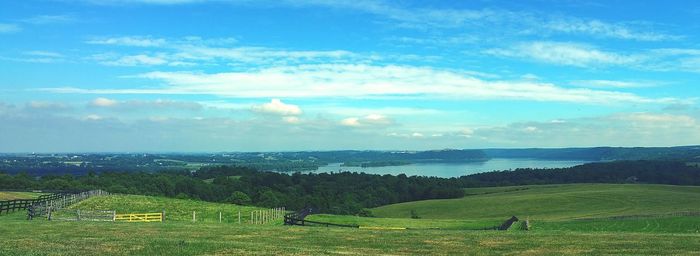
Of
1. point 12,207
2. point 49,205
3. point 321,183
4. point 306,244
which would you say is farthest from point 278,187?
point 306,244

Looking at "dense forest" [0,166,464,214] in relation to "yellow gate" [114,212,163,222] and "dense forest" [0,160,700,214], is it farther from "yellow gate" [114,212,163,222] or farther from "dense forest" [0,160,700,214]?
"yellow gate" [114,212,163,222]

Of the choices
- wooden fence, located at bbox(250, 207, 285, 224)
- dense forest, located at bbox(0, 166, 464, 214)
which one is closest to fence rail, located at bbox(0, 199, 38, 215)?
wooden fence, located at bbox(250, 207, 285, 224)

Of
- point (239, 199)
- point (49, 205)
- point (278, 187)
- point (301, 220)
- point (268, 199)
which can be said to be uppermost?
point (49, 205)

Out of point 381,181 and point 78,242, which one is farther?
point 381,181

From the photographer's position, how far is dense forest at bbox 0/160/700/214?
366ft

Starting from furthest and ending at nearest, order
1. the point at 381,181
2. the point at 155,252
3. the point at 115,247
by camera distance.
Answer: the point at 381,181, the point at 115,247, the point at 155,252

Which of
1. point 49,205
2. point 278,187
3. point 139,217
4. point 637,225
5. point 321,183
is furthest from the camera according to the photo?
point 321,183

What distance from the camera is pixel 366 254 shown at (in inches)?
802

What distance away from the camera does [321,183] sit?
153125 mm

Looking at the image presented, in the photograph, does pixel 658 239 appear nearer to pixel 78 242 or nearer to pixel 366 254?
pixel 366 254

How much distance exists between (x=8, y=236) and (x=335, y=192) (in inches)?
4436

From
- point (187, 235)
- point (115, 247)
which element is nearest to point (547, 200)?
point (187, 235)

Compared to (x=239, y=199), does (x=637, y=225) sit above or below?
above

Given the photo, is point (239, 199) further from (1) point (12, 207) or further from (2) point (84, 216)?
(2) point (84, 216)
